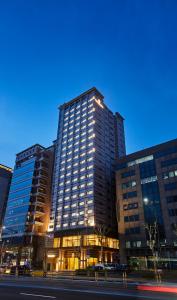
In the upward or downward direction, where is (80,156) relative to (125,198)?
upward

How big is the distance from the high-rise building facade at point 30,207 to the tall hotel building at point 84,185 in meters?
6.91

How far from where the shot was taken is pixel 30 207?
10988cm

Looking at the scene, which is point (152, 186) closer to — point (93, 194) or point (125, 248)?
point (125, 248)

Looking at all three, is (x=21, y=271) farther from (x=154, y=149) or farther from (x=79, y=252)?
(x=154, y=149)

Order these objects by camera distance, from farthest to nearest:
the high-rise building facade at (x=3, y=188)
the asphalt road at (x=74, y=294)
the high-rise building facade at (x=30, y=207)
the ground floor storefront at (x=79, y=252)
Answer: the high-rise building facade at (x=3, y=188)
the high-rise building facade at (x=30, y=207)
the ground floor storefront at (x=79, y=252)
the asphalt road at (x=74, y=294)

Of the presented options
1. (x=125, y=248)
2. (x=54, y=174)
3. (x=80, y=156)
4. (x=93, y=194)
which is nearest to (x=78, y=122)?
(x=80, y=156)

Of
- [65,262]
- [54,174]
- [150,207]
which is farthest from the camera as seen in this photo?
[54,174]

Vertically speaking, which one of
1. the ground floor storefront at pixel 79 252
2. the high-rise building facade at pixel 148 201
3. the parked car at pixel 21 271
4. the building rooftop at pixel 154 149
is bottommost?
the parked car at pixel 21 271

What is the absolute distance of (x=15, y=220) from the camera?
11112 centimetres

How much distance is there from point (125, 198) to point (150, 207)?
32.5ft

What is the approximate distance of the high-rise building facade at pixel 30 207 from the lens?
101m

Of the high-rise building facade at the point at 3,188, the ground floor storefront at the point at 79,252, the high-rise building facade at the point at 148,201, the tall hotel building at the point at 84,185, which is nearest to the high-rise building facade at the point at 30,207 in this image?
the tall hotel building at the point at 84,185

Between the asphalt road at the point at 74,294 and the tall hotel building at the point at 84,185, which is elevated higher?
the tall hotel building at the point at 84,185

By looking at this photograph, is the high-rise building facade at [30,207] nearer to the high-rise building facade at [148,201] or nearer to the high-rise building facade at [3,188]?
the high-rise building facade at [3,188]
